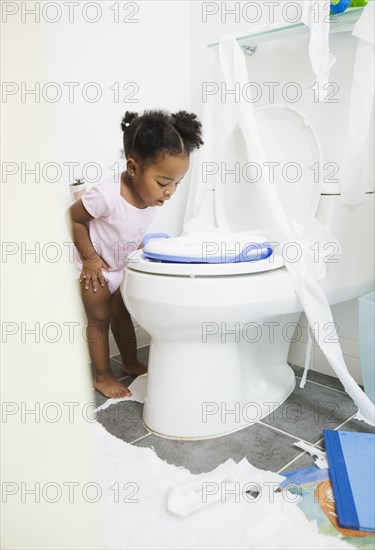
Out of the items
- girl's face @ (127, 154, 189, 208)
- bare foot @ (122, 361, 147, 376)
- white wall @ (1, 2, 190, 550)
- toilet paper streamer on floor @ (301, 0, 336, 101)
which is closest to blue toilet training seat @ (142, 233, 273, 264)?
girl's face @ (127, 154, 189, 208)

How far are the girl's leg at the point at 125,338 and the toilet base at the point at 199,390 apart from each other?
0.98 ft

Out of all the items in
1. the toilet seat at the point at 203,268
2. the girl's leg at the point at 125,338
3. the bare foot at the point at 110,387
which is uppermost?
the toilet seat at the point at 203,268

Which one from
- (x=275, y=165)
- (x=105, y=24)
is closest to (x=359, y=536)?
(x=275, y=165)

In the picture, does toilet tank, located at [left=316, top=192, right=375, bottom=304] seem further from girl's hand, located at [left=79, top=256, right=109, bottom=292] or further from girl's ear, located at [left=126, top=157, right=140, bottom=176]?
girl's hand, located at [left=79, top=256, right=109, bottom=292]

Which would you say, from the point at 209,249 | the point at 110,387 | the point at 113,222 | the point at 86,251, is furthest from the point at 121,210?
the point at 110,387

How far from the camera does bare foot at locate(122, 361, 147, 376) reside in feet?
4.68

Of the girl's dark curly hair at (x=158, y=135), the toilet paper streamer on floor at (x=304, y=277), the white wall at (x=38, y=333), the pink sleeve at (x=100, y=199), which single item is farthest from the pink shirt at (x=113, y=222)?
the white wall at (x=38, y=333)

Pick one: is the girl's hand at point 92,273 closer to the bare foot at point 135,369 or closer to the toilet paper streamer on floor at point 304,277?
the bare foot at point 135,369

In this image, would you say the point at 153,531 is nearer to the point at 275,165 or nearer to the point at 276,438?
the point at 276,438

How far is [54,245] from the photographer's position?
278 mm

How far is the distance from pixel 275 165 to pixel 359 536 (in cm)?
87

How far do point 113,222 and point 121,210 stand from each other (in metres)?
0.04

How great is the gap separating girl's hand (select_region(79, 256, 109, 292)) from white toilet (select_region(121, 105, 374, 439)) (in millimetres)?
181

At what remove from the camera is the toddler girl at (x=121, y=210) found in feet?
3.76
